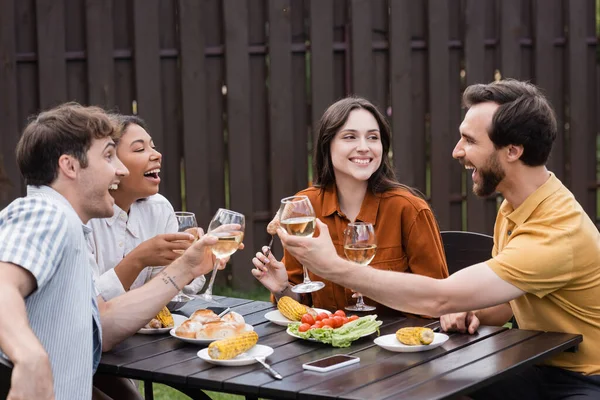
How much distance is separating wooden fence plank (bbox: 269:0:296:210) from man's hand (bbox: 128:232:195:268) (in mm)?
3427

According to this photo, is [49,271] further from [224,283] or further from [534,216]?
[224,283]

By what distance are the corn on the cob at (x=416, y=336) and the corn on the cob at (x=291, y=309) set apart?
0.50 meters

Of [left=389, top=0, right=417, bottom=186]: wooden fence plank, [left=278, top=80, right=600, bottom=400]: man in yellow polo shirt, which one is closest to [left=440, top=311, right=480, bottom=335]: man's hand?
[left=278, top=80, right=600, bottom=400]: man in yellow polo shirt

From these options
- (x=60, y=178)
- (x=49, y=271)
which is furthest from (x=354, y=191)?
(x=49, y=271)

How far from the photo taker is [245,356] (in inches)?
121

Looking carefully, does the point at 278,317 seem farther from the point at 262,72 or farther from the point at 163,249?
the point at 262,72

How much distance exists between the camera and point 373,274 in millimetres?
3400

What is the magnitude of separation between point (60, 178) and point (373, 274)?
1.08 meters

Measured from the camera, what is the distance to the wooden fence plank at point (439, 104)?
7469 millimetres

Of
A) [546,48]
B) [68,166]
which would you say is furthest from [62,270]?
[546,48]

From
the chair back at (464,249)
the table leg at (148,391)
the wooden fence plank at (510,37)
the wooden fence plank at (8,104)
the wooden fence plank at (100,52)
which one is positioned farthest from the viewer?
the wooden fence plank at (510,37)

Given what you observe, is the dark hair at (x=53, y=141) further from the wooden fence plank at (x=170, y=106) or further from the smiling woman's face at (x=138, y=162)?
the wooden fence plank at (x=170, y=106)

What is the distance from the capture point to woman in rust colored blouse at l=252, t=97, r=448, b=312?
164 inches

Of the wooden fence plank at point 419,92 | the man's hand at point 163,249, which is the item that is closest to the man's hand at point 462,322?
the man's hand at point 163,249
